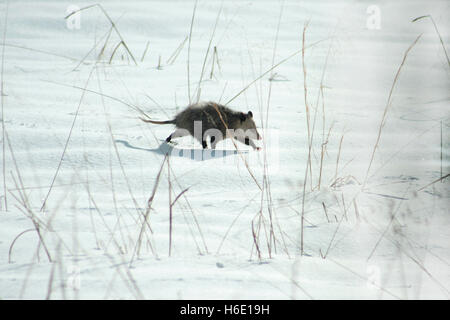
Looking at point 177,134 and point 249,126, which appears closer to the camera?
point 177,134

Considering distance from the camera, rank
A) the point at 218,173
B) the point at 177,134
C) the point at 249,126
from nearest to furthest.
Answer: the point at 218,173 → the point at 177,134 → the point at 249,126

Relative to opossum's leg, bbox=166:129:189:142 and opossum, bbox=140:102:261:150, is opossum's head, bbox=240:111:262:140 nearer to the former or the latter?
opossum, bbox=140:102:261:150

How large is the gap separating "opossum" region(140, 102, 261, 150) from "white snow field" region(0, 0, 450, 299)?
0.14 meters

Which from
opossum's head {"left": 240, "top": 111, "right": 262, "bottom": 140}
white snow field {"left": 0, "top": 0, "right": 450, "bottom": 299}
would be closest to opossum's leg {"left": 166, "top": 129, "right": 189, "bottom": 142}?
white snow field {"left": 0, "top": 0, "right": 450, "bottom": 299}

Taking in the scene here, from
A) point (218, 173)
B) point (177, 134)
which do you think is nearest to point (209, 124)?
point (177, 134)

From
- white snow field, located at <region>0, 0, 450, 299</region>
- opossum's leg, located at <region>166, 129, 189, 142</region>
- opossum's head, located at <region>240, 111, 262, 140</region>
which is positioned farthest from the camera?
opossum's head, located at <region>240, 111, 262, 140</region>

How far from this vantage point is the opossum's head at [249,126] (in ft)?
14.1

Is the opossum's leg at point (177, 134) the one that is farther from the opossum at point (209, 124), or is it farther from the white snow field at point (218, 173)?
the white snow field at point (218, 173)

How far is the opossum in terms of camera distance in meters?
4.17

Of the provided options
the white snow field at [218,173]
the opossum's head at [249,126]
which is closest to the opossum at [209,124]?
the opossum's head at [249,126]

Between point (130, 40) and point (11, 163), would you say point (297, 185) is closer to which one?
point (11, 163)

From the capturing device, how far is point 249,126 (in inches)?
169

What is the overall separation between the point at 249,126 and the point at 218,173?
1.01 metres

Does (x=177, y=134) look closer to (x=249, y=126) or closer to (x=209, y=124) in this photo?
(x=209, y=124)
